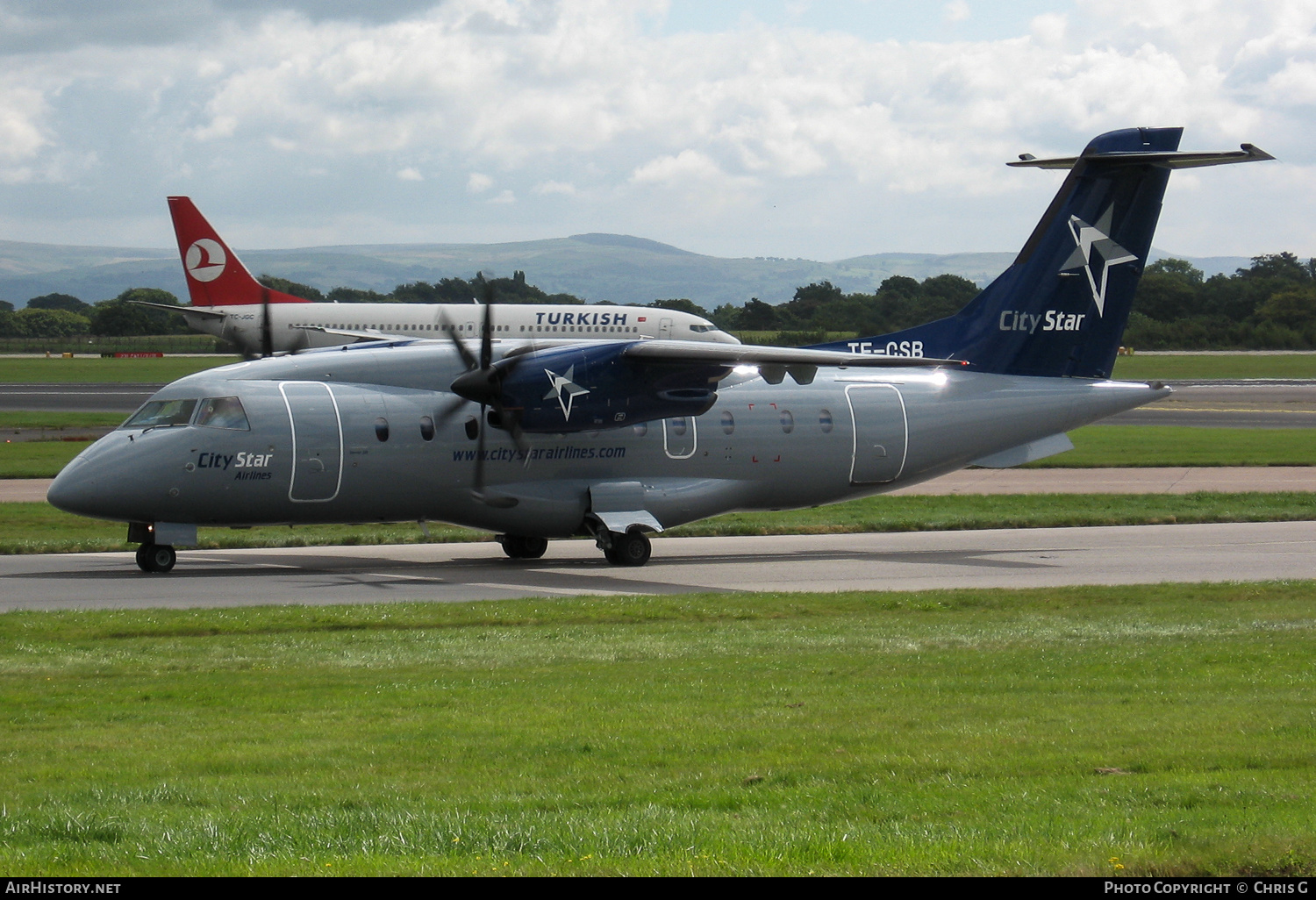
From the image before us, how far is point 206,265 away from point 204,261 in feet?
0.80

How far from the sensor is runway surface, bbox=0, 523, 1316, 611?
63.9ft

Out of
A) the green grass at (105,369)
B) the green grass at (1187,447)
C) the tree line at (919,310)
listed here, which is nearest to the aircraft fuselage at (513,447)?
the green grass at (1187,447)

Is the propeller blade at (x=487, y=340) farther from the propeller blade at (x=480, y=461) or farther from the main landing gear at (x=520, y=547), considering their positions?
the main landing gear at (x=520, y=547)

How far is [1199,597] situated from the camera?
1880 cm

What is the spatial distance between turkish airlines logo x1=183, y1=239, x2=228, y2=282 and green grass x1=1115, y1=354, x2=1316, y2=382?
2155 inches

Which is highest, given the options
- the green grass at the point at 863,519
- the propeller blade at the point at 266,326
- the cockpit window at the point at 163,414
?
the propeller blade at the point at 266,326

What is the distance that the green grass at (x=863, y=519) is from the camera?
1032 inches

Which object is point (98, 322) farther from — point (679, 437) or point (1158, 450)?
point (679, 437)

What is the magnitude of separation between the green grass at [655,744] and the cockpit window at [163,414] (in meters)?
4.98

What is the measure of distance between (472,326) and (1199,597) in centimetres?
3401

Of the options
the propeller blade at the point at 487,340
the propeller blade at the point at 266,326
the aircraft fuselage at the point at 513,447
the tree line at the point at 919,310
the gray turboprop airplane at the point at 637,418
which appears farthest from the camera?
the tree line at the point at 919,310

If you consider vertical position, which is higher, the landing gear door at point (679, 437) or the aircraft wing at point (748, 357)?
the aircraft wing at point (748, 357)

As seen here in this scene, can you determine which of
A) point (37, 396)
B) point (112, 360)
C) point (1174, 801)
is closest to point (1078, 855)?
point (1174, 801)

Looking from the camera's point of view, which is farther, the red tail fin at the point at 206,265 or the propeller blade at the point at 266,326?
the red tail fin at the point at 206,265
